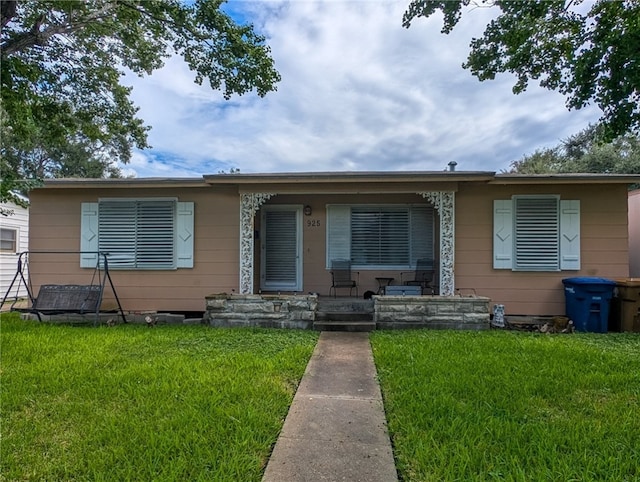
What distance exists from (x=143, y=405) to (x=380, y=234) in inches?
228

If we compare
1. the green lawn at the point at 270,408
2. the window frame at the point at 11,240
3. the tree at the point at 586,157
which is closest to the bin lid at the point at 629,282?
the green lawn at the point at 270,408

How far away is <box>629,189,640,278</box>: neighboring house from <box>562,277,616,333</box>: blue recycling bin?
2.38 meters

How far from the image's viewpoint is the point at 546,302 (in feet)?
20.9

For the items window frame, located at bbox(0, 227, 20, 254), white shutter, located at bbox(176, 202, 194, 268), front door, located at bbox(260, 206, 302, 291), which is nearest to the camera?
white shutter, located at bbox(176, 202, 194, 268)

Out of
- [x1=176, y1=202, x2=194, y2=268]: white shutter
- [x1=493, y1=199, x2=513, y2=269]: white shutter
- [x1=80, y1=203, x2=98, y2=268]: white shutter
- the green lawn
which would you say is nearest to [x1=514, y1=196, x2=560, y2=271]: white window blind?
[x1=493, y1=199, x2=513, y2=269]: white shutter

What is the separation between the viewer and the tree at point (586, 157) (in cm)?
1501

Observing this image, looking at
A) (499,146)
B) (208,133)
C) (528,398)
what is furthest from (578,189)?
(499,146)

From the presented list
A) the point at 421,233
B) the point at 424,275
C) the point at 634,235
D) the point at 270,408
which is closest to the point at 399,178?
the point at 421,233

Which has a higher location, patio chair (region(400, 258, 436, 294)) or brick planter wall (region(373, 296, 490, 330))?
patio chair (region(400, 258, 436, 294))

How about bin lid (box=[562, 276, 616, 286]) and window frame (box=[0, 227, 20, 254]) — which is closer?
bin lid (box=[562, 276, 616, 286])

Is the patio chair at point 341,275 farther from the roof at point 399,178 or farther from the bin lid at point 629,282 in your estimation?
the bin lid at point 629,282

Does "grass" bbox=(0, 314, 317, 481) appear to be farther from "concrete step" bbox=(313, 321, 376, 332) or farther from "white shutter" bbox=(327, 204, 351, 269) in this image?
"white shutter" bbox=(327, 204, 351, 269)

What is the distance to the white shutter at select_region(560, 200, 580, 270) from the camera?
6297 mm

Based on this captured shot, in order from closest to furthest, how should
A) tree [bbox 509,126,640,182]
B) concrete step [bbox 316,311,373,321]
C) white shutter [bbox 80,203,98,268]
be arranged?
concrete step [bbox 316,311,373,321]
white shutter [bbox 80,203,98,268]
tree [bbox 509,126,640,182]
